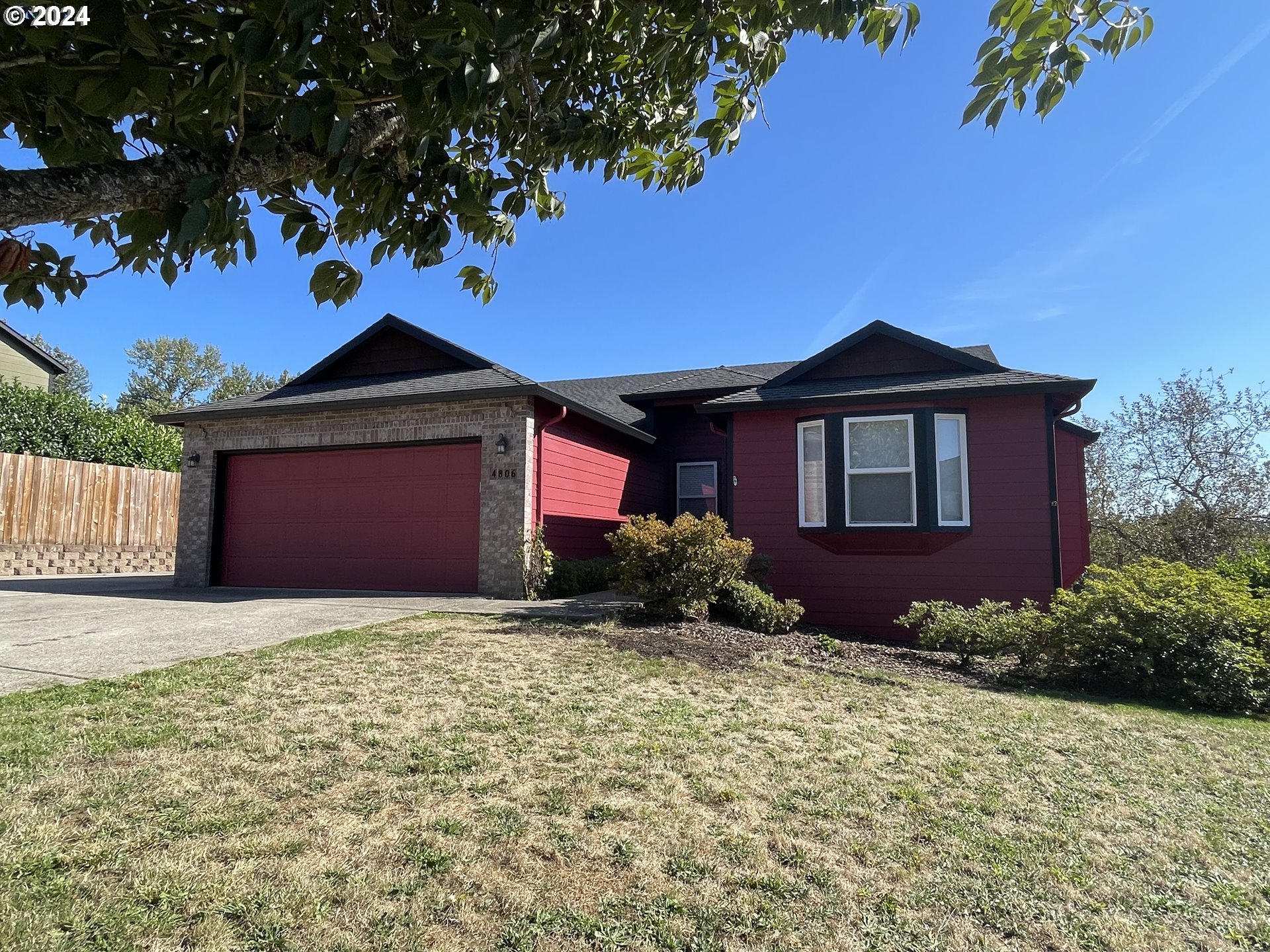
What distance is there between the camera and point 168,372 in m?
56.7

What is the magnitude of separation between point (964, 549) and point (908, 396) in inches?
87.1

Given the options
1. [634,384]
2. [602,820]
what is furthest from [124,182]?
[634,384]

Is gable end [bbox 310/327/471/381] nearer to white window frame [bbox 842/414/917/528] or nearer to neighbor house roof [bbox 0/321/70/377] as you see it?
white window frame [bbox 842/414/917/528]

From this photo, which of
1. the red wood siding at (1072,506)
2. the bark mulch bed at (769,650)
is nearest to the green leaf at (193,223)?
the bark mulch bed at (769,650)

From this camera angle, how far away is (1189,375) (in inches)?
541

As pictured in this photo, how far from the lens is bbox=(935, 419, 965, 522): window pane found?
29.2ft

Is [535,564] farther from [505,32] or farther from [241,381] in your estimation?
[241,381]

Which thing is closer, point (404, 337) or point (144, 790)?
point (144, 790)

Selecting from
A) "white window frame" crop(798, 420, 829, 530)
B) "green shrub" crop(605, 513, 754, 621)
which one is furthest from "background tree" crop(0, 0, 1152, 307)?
"white window frame" crop(798, 420, 829, 530)

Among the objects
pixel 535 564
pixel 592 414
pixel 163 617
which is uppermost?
pixel 592 414

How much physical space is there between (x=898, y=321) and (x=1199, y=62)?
19.6ft

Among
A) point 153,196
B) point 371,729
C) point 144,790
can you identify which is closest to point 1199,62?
point 153,196

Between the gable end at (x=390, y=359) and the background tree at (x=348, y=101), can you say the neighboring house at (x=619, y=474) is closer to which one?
the gable end at (x=390, y=359)

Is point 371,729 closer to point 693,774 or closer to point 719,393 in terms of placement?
point 693,774
